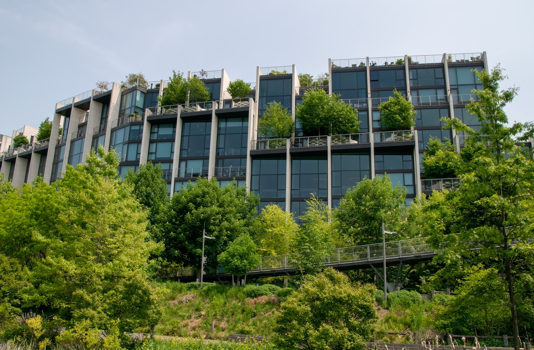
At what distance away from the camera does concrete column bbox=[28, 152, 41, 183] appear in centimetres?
6166

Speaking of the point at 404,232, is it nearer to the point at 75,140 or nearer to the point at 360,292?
the point at 360,292

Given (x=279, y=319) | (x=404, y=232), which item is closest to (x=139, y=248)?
(x=279, y=319)

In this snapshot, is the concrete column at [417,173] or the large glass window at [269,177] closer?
the concrete column at [417,173]

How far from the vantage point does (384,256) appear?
27.1m

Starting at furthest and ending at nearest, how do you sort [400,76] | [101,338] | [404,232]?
[400,76] → [404,232] → [101,338]

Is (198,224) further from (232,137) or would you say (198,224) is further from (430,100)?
(430,100)

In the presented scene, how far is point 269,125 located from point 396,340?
29.1 metres

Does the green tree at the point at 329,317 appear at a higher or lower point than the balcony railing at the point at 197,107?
lower

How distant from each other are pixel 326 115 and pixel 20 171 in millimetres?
47226

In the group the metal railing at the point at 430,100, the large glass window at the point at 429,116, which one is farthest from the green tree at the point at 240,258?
the metal railing at the point at 430,100

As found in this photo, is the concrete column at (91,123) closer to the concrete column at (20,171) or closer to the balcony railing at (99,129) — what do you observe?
the balcony railing at (99,129)

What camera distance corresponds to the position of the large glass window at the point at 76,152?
53.8 m

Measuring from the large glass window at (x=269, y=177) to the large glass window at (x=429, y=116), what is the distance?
641 inches

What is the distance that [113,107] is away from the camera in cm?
5281
